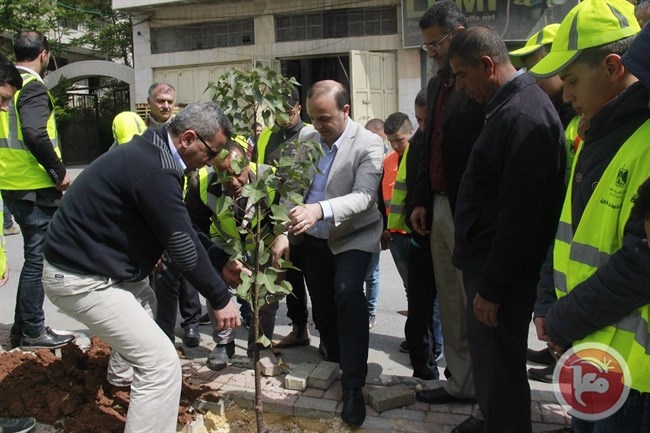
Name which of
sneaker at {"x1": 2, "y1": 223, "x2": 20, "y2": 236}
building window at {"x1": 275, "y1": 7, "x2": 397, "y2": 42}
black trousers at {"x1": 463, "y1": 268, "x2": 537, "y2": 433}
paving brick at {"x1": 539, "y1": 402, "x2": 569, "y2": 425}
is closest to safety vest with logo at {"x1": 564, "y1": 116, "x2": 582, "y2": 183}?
black trousers at {"x1": 463, "y1": 268, "x2": 537, "y2": 433}

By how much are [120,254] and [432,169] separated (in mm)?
1833

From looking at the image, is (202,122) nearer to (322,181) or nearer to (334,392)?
(322,181)

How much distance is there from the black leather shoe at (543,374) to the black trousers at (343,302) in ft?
4.24

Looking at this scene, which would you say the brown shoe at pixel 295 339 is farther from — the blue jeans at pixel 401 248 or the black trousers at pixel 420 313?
the black trousers at pixel 420 313

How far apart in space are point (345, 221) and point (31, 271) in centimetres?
245

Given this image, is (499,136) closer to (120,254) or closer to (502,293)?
(502,293)

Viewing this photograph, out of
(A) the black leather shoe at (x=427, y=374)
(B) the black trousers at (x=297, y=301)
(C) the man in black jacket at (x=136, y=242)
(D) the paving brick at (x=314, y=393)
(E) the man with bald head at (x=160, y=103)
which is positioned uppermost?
(E) the man with bald head at (x=160, y=103)

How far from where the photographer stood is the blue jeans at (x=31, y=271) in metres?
4.60

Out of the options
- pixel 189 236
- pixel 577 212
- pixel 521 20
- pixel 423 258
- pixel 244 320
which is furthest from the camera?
pixel 521 20

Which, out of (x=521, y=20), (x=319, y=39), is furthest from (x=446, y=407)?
(x=319, y=39)

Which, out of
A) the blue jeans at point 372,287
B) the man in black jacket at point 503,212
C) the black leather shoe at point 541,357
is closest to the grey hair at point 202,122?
the man in black jacket at point 503,212

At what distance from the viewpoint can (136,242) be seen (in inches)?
121

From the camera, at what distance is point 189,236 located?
3004 millimetres

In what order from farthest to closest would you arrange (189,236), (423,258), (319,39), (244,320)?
1. (319,39)
2. (244,320)
3. (423,258)
4. (189,236)
